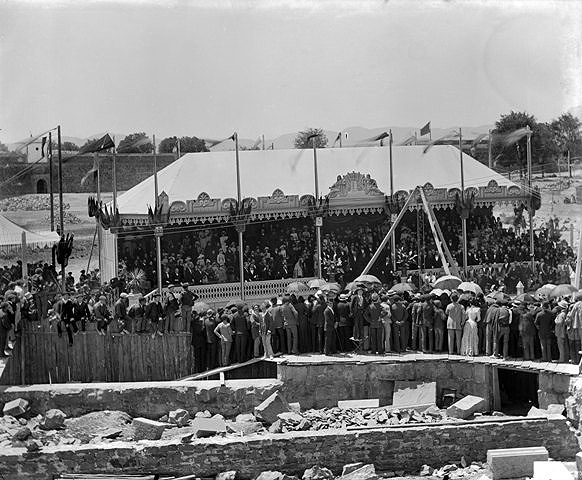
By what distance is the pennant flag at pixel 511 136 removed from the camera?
2595 cm

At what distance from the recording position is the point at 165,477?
16.7 meters

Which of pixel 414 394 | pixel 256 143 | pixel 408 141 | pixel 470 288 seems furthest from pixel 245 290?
pixel 414 394

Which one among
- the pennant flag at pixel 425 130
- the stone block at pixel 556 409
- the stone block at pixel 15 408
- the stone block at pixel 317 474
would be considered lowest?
the stone block at pixel 317 474

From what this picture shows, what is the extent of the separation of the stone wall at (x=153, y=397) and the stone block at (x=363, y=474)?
3330 mm

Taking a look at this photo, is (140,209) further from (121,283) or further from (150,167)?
(150,167)

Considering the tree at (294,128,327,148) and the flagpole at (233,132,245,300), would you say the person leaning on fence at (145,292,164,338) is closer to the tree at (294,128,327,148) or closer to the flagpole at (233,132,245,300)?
the flagpole at (233,132,245,300)

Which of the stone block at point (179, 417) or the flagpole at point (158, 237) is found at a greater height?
the flagpole at point (158, 237)

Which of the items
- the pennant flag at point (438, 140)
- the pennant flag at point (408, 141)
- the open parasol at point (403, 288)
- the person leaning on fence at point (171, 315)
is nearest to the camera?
the person leaning on fence at point (171, 315)

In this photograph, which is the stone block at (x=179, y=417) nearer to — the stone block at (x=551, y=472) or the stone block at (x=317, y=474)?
the stone block at (x=317, y=474)

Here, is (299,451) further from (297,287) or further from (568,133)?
(568,133)

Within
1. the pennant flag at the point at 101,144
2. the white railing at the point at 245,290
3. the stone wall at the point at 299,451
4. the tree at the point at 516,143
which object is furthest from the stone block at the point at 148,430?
the tree at the point at 516,143

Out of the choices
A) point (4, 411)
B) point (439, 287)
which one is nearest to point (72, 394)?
point (4, 411)

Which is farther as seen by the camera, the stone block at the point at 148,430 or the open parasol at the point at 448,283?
the open parasol at the point at 448,283

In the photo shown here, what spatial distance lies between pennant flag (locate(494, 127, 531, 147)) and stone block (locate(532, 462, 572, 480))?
15423mm
